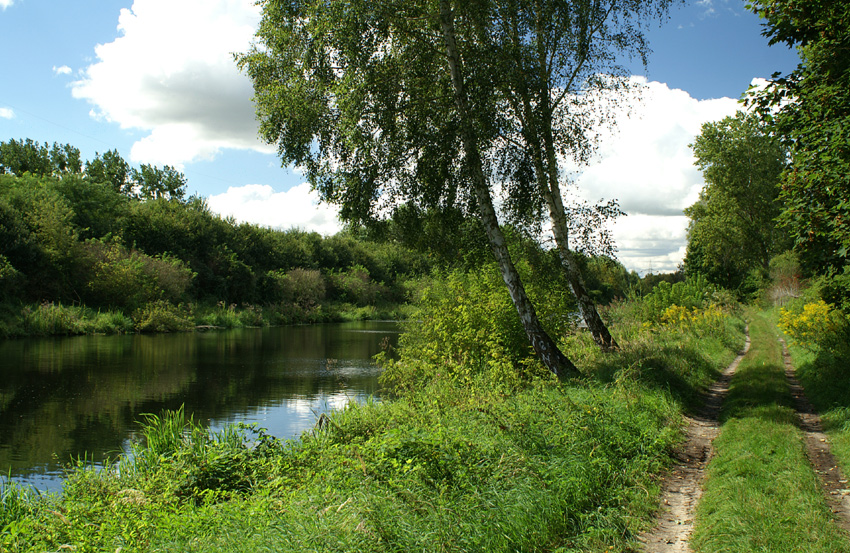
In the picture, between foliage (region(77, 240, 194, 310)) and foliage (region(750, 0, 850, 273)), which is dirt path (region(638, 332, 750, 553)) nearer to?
foliage (region(750, 0, 850, 273))

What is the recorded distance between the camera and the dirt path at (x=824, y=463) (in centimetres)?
497

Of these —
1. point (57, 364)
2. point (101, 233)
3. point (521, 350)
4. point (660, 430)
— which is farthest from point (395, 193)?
point (101, 233)

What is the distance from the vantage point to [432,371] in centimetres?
1306

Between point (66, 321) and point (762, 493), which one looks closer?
point (762, 493)

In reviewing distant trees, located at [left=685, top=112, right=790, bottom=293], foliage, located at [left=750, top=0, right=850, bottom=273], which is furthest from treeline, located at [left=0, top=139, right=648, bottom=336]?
distant trees, located at [left=685, top=112, right=790, bottom=293]

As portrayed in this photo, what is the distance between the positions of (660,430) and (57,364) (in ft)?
66.9

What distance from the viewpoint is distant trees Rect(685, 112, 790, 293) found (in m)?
38.2

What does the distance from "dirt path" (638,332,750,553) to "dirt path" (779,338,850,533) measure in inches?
42.1

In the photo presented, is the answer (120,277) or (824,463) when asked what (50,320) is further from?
(824,463)

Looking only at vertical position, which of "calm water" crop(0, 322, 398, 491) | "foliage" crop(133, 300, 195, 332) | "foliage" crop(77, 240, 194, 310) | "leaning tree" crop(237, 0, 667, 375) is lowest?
"calm water" crop(0, 322, 398, 491)

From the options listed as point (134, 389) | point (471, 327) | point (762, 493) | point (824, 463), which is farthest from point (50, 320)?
point (824, 463)

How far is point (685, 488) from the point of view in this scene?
571 centimetres

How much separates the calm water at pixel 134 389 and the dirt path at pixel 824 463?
6.89 m

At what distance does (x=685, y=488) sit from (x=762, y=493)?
29.6 inches
